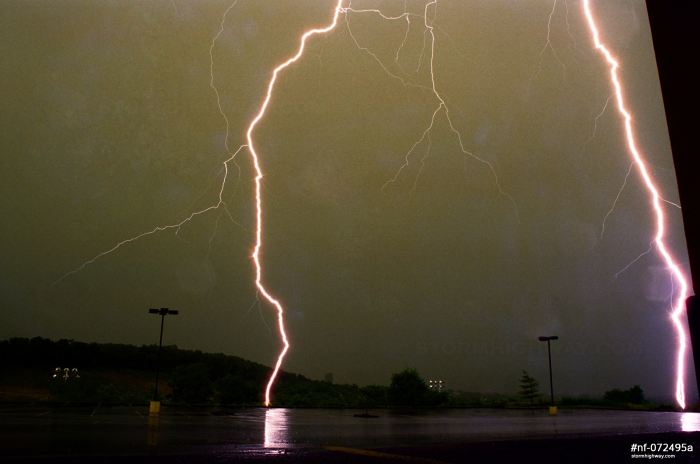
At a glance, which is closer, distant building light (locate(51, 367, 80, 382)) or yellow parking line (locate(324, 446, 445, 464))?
yellow parking line (locate(324, 446, 445, 464))

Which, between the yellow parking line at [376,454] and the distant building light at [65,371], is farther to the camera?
the distant building light at [65,371]

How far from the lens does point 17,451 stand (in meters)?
6.65

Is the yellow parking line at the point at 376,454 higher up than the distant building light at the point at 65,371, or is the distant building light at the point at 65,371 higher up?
Result: the distant building light at the point at 65,371

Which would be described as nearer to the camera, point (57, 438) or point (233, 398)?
point (57, 438)

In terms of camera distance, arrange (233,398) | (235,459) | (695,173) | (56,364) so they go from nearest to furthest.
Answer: (695,173)
(235,459)
(233,398)
(56,364)

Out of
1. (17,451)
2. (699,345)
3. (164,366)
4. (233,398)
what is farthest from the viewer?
(164,366)

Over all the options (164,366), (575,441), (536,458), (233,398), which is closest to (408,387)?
(233,398)

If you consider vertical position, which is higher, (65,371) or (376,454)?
(65,371)

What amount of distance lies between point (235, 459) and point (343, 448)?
1863 millimetres

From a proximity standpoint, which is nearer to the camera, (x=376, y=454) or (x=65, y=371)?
(x=376, y=454)

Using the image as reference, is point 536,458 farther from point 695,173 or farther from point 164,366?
point 164,366

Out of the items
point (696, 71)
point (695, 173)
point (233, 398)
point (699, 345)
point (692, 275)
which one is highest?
point (696, 71)

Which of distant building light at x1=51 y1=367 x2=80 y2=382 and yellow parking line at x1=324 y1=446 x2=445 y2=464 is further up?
distant building light at x1=51 y1=367 x2=80 y2=382

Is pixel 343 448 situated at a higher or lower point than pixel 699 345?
lower
